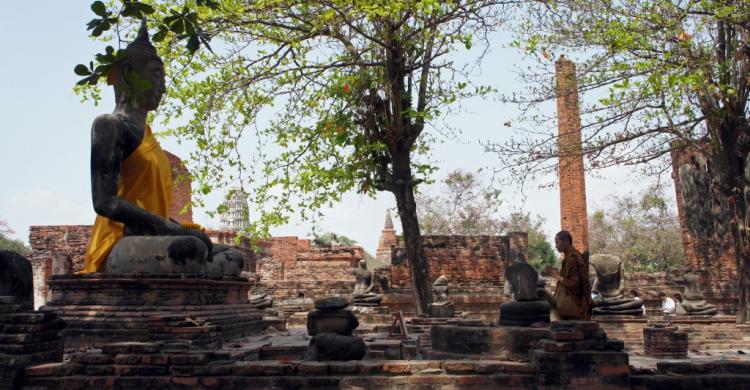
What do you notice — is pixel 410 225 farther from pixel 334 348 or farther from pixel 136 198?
pixel 334 348

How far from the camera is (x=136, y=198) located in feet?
22.6

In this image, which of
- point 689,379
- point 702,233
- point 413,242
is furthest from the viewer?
point 702,233

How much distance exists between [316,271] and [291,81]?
36.1 ft

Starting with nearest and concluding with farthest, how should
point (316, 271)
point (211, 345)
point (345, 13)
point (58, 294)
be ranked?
point (211, 345) < point (58, 294) < point (345, 13) < point (316, 271)

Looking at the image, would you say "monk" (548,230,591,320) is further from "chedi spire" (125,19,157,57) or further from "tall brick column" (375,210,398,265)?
"tall brick column" (375,210,398,265)

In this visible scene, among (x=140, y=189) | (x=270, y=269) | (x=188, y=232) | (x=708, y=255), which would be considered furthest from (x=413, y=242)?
(x=270, y=269)

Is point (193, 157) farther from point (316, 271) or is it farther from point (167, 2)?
point (316, 271)

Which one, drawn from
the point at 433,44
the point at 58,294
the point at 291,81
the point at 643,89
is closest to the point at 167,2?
the point at 291,81

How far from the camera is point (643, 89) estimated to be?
1090cm

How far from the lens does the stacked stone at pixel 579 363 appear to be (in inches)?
178

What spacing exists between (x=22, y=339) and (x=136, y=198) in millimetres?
2453

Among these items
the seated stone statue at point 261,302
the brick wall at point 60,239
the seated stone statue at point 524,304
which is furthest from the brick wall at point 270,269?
the seated stone statue at point 524,304

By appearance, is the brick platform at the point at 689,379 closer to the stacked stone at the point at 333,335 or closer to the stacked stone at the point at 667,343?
the stacked stone at the point at 333,335

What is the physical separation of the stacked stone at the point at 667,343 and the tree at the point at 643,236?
22.2 meters
